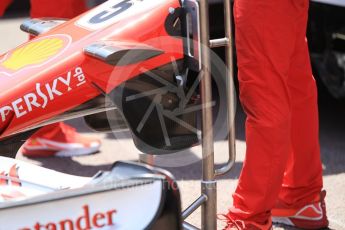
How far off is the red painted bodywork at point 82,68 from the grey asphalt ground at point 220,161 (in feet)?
1.57

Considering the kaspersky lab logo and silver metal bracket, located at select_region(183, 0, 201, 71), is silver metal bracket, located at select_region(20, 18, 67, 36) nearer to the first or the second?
the kaspersky lab logo

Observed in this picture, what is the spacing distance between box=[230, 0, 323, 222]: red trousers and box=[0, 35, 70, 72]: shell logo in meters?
0.69

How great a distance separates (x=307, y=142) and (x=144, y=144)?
2.56 ft

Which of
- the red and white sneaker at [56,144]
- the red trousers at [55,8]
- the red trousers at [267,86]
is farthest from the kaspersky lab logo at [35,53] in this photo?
the red and white sneaker at [56,144]

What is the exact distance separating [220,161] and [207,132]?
1555 millimetres

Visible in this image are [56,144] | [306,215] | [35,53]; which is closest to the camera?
[35,53]

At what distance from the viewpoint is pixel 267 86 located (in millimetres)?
2977

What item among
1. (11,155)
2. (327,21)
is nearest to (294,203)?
(11,155)

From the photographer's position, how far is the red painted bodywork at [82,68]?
115 inches

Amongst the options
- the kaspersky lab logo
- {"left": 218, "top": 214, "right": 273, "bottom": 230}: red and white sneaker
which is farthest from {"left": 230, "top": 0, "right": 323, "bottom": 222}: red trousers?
the kaspersky lab logo

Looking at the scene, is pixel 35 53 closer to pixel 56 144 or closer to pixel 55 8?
pixel 55 8

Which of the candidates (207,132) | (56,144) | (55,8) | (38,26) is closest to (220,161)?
(56,144)

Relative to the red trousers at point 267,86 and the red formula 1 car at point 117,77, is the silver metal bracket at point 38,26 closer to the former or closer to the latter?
the red formula 1 car at point 117,77

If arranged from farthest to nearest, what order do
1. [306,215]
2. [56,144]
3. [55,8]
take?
[56,144] < [55,8] < [306,215]
